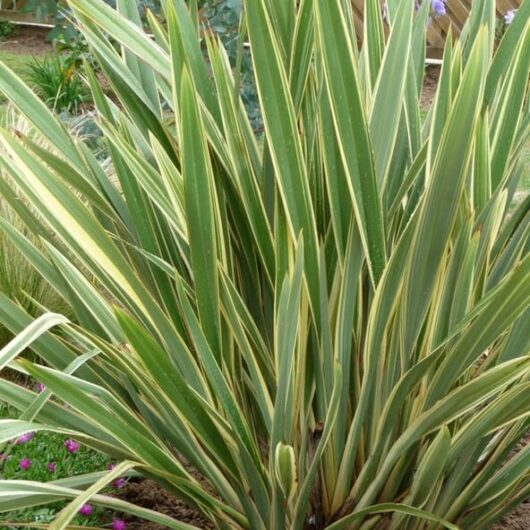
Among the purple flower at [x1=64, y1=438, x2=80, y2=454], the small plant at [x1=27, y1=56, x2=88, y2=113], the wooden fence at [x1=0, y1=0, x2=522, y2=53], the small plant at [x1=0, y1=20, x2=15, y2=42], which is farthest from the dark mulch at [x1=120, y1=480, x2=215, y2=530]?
the small plant at [x1=0, y1=20, x2=15, y2=42]

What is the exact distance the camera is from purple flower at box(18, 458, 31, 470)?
8.29ft

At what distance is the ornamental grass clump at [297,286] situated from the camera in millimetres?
1622

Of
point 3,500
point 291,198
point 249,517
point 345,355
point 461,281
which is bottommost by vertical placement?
point 249,517

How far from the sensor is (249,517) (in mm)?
1869

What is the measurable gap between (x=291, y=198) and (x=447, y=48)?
560mm

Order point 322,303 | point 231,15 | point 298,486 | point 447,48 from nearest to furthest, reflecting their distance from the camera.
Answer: point 322,303 < point 298,486 < point 447,48 < point 231,15

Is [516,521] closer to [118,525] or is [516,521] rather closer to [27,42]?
[118,525]

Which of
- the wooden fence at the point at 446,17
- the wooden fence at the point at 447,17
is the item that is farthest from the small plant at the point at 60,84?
the wooden fence at the point at 447,17

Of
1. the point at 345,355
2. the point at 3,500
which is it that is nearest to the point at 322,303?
the point at 345,355

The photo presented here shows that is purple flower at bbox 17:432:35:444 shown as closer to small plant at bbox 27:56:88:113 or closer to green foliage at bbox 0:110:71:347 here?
green foliage at bbox 0:110:71:347

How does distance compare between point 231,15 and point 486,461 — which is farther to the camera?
point 231,15

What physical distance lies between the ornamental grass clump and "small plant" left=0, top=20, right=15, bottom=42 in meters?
7.71

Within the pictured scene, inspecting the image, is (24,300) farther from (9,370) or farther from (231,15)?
(231,15)

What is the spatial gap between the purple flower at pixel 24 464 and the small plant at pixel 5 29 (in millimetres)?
7454
